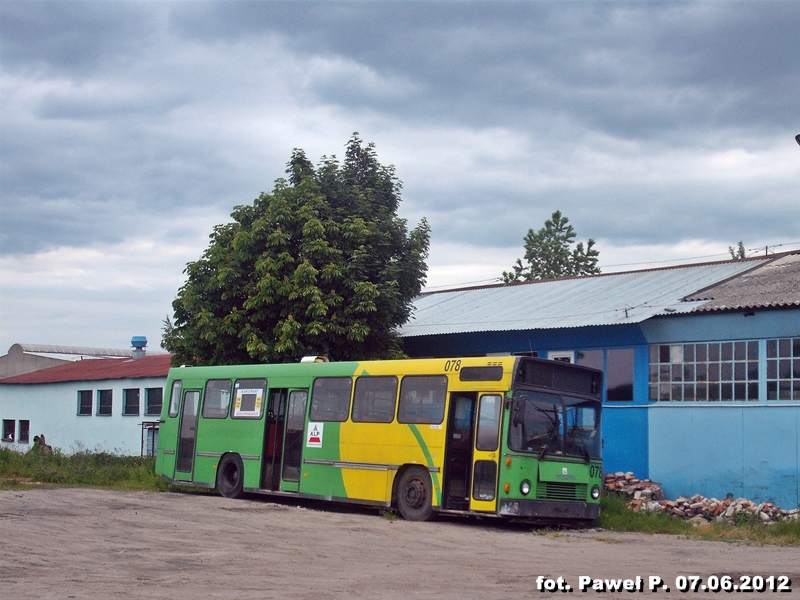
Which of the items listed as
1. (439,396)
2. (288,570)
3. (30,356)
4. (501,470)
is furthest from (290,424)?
(30,356)

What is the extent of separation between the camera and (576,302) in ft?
82.0

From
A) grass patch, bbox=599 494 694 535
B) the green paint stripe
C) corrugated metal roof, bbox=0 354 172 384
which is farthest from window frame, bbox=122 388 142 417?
grass patch, bbox=599 494 694 535

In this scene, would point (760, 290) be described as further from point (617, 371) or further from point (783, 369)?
point (617, 371)

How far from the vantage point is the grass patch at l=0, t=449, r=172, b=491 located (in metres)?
24.0

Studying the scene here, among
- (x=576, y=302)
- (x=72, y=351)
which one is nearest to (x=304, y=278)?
(x=576, y=302)

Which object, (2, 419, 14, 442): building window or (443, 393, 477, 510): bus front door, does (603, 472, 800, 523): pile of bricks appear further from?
(2, 419, 14, 442): building window

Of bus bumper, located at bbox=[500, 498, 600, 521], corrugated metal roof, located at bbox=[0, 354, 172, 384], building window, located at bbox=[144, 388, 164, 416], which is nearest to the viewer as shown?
bus bumper, located at bbox=[500, 498, 600, 521]

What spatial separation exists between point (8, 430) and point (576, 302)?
3293 cm

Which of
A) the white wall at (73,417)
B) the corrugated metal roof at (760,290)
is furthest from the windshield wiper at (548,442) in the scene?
the white wall at (73,417)

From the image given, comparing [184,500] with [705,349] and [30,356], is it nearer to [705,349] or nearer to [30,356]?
[705,349]

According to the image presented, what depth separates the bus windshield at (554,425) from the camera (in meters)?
15.9

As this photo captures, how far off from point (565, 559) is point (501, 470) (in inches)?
146

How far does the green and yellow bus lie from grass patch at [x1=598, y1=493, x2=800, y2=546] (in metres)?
0.71

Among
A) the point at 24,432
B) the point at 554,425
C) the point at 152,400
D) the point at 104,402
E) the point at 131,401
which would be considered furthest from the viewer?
the point at 24,432
